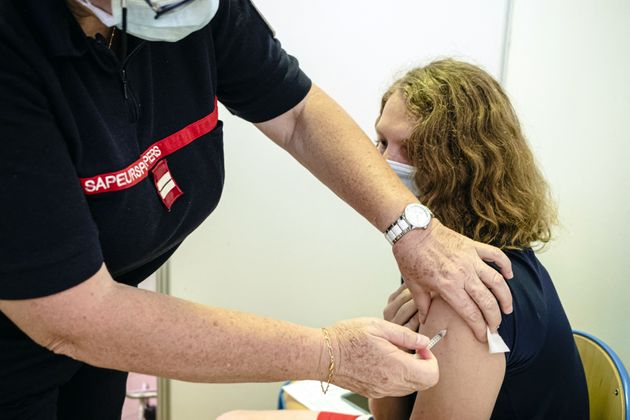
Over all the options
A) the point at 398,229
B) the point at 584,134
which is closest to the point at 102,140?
the point at 398,229

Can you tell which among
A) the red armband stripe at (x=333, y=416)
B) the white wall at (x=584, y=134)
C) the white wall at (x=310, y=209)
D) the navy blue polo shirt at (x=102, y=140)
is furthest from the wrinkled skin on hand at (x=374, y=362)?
the white wall at (x=584, y=134)

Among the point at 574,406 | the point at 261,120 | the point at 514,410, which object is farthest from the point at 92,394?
the point at 574,406

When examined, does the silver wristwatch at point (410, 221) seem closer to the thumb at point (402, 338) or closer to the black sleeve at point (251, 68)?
the thumb at point (402, 338)

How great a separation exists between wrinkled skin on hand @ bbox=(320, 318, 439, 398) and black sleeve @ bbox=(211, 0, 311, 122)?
0.50 meters

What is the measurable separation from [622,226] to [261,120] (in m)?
1.59

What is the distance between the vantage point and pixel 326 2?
2.10 m

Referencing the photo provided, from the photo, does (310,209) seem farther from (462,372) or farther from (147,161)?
(147,161)

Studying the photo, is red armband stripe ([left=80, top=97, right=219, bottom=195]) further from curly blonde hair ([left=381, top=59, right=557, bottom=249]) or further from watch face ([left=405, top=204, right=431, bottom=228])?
curly blonde hair ([left=381, top=59, right=557, bottom=249])

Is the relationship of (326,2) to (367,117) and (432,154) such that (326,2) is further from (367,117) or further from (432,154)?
(432,154)

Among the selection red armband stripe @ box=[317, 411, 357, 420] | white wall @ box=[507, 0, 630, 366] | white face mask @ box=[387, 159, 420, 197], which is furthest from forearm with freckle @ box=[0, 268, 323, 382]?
white wall @ box=[507, 0, 630, 366]

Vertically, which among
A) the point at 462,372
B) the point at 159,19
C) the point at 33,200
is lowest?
the point at 462,372

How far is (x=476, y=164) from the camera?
1.20 m

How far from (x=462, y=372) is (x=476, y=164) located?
0.44 metres

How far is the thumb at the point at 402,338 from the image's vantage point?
836 mm
